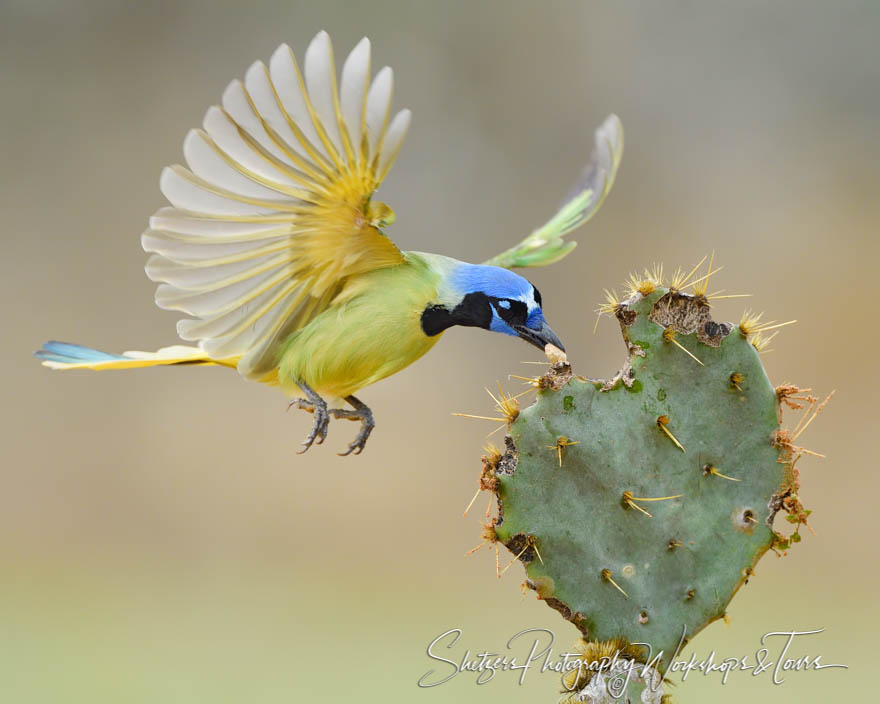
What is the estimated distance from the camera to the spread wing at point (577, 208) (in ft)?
8.54

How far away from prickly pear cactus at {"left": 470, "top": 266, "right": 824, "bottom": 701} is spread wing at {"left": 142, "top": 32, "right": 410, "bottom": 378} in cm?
57

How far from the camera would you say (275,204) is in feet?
6.67

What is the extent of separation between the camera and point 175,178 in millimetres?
2004

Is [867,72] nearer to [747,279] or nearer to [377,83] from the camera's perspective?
[747,279]

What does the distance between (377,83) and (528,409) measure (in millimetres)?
615

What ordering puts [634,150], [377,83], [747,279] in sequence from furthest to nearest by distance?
1. [634,150]
2. [747,279]
3. [377,83]

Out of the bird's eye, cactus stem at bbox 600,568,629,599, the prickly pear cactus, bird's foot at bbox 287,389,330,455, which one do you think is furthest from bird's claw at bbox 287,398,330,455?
cactus stem at bbox 600,568,629,599

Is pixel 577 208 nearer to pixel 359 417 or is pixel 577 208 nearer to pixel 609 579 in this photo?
pixel 359 417

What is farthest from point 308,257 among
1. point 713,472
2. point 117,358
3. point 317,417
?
point 713,472

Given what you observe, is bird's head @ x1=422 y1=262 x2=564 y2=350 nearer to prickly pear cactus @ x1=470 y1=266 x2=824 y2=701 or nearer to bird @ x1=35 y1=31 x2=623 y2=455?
bird @ x1=35 y1=31 x2=623 y2=455

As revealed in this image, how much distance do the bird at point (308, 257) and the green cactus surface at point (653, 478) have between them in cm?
35

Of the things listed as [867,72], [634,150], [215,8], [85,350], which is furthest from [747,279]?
[85,350]

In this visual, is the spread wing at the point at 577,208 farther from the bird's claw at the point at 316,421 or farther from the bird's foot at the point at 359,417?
the bird's claw at the point at 316,421

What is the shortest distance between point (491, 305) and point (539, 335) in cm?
11
